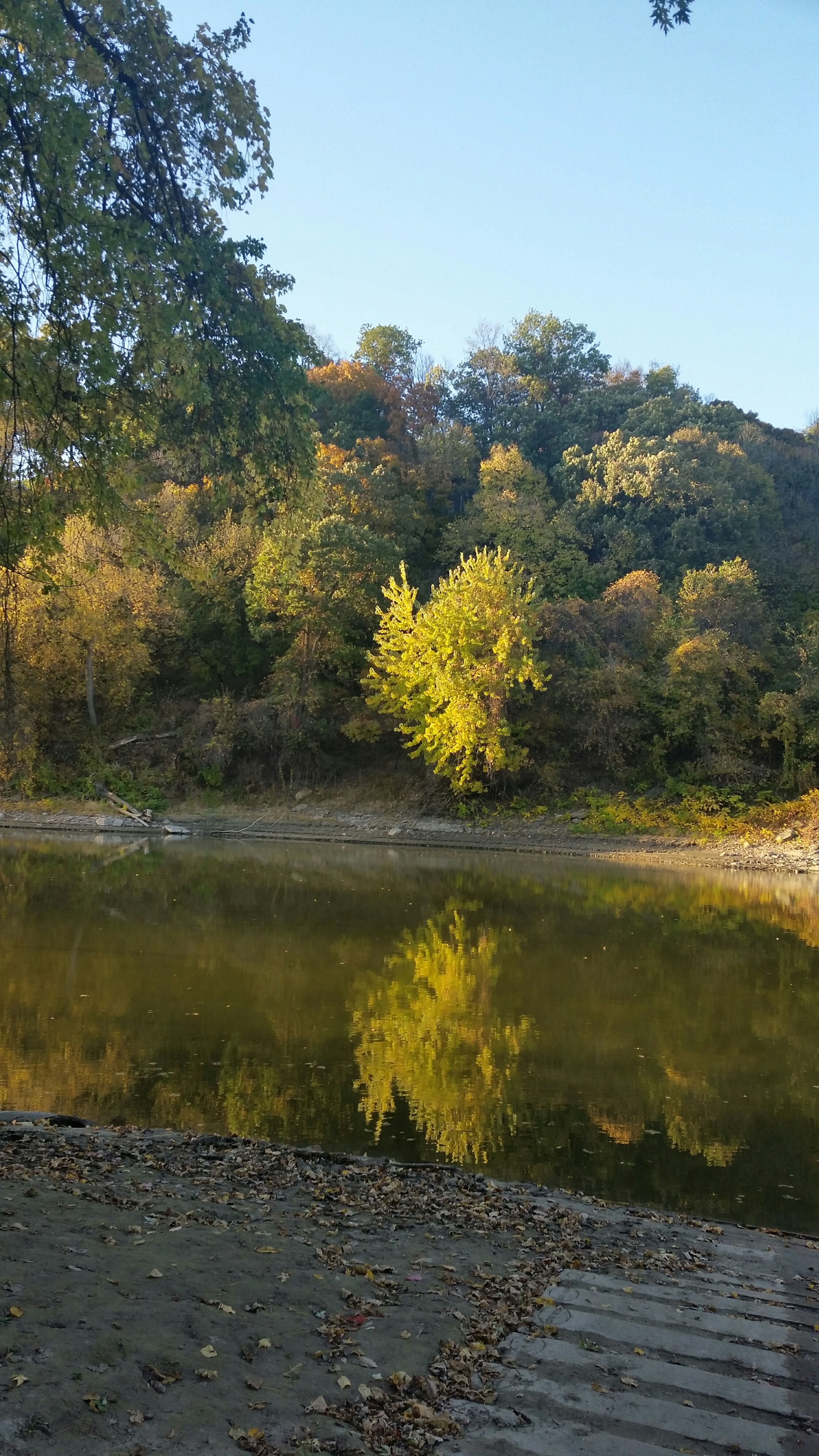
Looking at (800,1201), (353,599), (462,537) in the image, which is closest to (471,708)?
(353,599)

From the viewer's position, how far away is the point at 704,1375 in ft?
13.2

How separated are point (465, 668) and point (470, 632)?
47.5 inches

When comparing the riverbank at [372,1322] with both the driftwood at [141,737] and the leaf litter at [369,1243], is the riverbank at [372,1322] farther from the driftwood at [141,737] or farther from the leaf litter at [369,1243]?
the driftwood at [141,737]

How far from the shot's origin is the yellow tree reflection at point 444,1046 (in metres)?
8.62

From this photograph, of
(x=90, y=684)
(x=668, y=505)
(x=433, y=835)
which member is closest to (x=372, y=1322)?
(x=433, y=835)

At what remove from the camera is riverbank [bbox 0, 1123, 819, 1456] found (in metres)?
3.41

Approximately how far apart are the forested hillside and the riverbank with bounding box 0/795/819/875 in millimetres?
1642

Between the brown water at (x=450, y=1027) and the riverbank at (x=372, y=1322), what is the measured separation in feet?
6.03

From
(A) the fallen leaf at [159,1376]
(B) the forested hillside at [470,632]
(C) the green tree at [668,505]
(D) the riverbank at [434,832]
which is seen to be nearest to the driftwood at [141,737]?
(B) the forested hillside at [470,632]

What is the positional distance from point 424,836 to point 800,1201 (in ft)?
90.1

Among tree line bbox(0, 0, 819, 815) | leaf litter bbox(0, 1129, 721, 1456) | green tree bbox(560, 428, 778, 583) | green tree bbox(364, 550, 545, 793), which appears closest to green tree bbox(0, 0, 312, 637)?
tree line bbox(0, 0, 819, 815)

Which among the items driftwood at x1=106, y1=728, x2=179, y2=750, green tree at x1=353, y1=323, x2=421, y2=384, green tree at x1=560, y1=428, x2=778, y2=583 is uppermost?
green tree at x1=353, y1=323, x2=421, y2=384

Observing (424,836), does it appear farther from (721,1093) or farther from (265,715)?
(721,1093)

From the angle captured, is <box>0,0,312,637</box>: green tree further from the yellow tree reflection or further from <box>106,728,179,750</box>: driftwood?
<box>106,728,179,750</box>: driftwood
